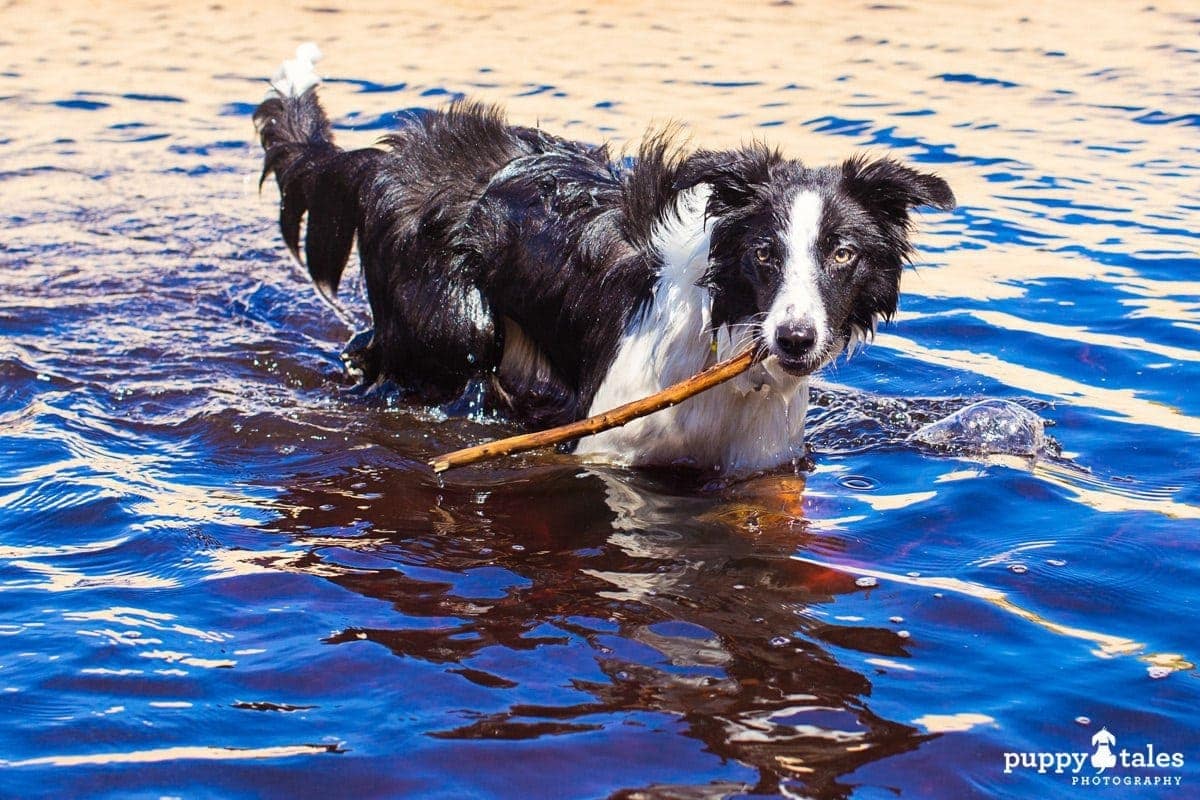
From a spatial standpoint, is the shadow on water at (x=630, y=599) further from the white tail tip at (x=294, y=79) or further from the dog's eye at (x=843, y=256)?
the white tail tip at (x=294, y=79)

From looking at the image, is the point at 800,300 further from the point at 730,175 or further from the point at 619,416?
the point at 619,416

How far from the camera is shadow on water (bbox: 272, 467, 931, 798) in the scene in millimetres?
3854

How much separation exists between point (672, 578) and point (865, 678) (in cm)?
92

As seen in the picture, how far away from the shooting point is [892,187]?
196 inches

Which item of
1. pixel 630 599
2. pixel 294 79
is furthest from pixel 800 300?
pixel 294 79

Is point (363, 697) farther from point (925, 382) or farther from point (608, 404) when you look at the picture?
point (925, 382)

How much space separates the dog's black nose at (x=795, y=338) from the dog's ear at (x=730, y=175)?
0.58 m

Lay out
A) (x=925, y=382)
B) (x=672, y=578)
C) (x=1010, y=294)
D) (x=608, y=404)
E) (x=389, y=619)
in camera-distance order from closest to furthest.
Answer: (x=389, y=619)
(x=672, y=578)
(x=608, y=404)
(x=925, y=382)
(x=1010, y=294)

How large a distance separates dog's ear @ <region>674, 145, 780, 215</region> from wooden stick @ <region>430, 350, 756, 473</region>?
1.85ft

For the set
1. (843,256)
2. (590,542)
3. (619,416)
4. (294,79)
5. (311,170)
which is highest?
(294,79)

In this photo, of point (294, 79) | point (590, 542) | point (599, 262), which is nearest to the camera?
point (590, 542)

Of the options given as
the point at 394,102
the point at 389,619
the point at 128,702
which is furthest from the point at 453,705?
the point at 394,102

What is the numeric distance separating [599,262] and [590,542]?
1.21 m

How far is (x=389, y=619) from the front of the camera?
14.7ft
